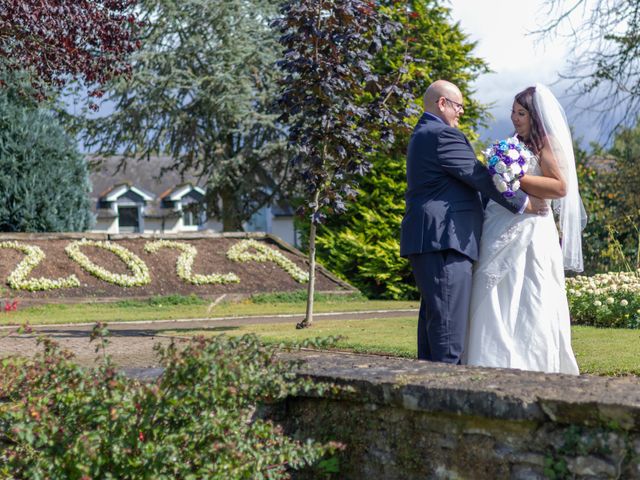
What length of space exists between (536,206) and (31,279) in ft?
44.4

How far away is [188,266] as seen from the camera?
18.8 meters

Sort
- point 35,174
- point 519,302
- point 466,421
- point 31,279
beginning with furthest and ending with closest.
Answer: point 35,174 → point 31,279 → point 519,302 → point 466,421

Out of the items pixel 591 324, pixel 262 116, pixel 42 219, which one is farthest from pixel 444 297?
pixel 262 116

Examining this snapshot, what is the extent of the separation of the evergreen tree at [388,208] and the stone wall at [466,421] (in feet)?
47.2

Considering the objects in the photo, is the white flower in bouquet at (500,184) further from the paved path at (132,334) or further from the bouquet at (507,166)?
the paved path at (132,334)

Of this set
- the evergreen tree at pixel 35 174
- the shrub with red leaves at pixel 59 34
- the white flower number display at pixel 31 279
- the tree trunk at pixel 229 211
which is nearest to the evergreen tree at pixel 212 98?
the tree trunk at pixel 229 211

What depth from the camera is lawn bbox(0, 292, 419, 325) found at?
1410cm

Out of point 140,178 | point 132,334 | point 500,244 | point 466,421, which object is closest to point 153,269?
point 132,334

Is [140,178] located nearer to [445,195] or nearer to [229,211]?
[229,211]

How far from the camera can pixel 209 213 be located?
30.0 m

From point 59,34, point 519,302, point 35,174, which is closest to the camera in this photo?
point 519,302

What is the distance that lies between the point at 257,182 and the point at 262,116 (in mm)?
2599

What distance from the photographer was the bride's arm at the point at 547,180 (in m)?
5.53

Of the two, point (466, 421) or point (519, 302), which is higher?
point (519, 302)
